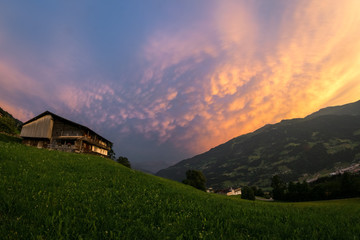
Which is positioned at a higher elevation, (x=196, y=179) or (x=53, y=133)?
(x=53, y=133)

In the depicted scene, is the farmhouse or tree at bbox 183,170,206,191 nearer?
the farmhouse

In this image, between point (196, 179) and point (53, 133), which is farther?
point (196, 179)

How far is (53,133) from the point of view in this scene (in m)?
50.6

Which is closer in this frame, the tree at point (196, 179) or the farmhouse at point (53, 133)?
the farmhouse at point (53, 133)

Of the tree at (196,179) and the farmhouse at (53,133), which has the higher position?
the farmhouse at (53,133)

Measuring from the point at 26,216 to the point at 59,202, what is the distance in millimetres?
1401

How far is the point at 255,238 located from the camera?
461 centimetres

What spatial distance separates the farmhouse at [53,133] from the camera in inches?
1953

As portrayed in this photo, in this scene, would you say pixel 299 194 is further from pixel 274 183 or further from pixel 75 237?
pixel 75 237

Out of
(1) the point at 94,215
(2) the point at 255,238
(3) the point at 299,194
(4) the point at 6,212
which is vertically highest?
(4) the point at 6,212

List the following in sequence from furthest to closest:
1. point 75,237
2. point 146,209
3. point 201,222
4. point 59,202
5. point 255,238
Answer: point 146,209, point 59,202, point 201,222, point 255,238, point 75,237

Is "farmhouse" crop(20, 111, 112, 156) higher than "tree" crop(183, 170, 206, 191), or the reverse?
"farmhouse" crop(20, 111, 112, 156)

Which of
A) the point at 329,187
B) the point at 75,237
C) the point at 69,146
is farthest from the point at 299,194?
the point at 75,237

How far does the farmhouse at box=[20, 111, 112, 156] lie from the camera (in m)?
49.6
